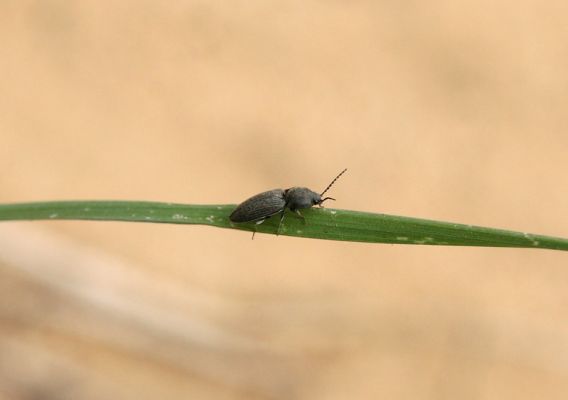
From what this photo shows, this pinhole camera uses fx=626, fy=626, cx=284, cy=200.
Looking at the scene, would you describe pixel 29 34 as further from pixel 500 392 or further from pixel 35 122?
pixel 500 392

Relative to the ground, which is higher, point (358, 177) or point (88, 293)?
point (358, 177)

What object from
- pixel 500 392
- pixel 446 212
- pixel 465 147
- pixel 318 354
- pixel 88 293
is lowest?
pixel 500 392

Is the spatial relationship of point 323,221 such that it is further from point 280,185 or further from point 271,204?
point 280,185

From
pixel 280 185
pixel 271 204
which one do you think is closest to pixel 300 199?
pixel 271 204

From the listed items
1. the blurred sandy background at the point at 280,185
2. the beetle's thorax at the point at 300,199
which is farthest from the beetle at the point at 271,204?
the blurred sandy background at the point at 280,185

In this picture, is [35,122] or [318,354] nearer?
[318,354]

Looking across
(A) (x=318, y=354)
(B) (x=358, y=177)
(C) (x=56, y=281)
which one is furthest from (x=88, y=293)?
(B) (x=358, y=177)

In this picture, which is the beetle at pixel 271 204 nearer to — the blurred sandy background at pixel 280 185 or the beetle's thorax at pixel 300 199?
the beetle's thorax at pixel 300 199
